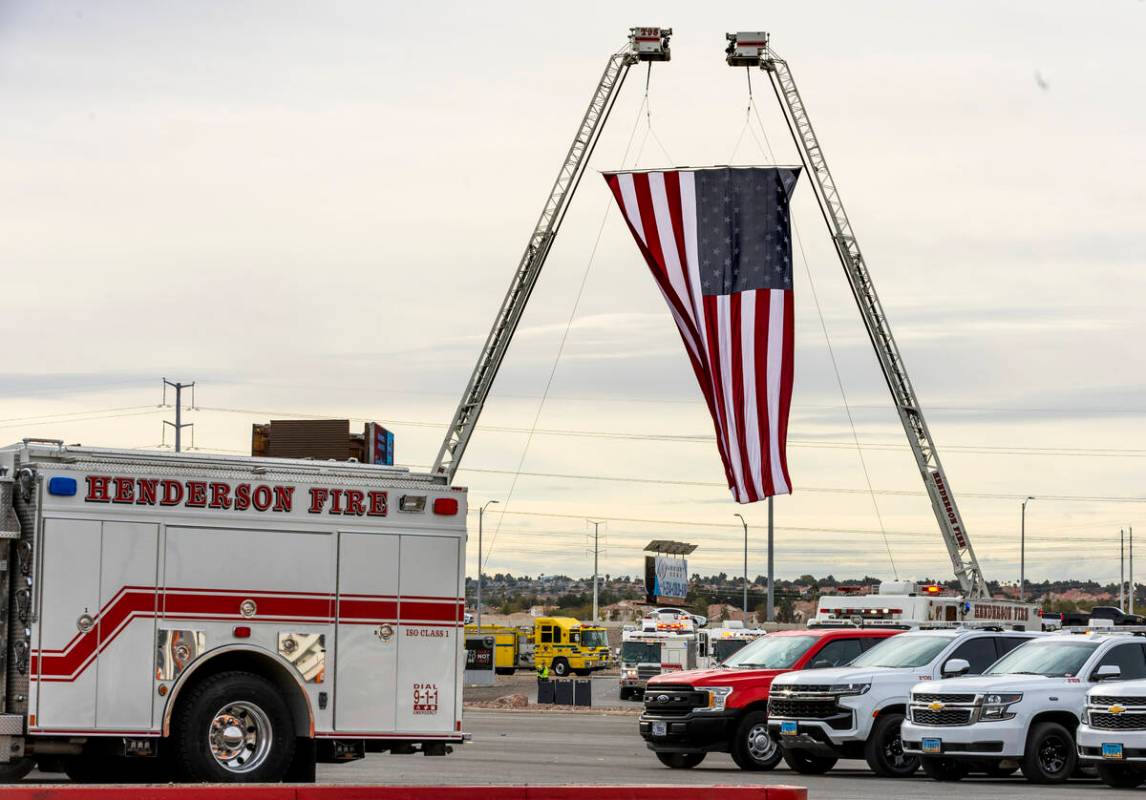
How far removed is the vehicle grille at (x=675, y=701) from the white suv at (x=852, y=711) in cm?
109

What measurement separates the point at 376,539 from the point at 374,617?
71 centimetres

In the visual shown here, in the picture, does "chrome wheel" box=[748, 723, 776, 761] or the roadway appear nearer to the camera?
the roadway

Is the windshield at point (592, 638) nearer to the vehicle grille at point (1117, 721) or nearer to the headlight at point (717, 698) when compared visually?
the headlight at point (717, 698)

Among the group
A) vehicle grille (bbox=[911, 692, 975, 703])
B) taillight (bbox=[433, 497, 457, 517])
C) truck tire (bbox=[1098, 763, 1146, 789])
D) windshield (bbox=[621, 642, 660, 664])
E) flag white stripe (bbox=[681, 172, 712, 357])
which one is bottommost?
truck tire (bbox=[1098, 763, 1146, 789])

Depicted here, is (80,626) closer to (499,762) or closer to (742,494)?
(499,762)

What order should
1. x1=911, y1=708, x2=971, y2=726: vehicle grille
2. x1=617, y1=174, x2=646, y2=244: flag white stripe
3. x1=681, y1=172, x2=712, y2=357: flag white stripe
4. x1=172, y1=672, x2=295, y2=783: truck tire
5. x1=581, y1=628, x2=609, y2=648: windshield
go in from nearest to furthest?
x1=172, y1=672, x2=295, y2=783: truck tire < x1=911, y1=708, x2=971, y2=726: vehicle grille < x1=681, y1=172, x2=712, y2=357: flag white stripe < x1=617, y1=174, x2=646, y2=244: flag white stripe < x1=581, y1=628, x2=609, y2=648: windshield

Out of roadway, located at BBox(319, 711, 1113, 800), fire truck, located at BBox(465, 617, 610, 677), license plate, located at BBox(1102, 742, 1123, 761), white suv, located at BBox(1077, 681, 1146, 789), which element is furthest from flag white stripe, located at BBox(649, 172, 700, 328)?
fire truck, located at BBox(465, 617, 610, 677)

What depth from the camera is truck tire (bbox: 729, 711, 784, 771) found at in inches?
969

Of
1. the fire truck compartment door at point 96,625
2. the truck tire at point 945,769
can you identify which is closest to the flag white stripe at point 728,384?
the truck tire at point 945,769

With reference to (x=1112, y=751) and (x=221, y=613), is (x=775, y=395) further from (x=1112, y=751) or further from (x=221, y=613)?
(x=221, y=613)

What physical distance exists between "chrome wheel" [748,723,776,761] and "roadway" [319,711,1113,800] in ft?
1.24

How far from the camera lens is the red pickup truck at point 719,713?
2450cm

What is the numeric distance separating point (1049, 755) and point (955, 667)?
162 centimetres

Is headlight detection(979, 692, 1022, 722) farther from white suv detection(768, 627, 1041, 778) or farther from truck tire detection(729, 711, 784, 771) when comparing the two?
truck tire detection(729, 711, 784, 771)
